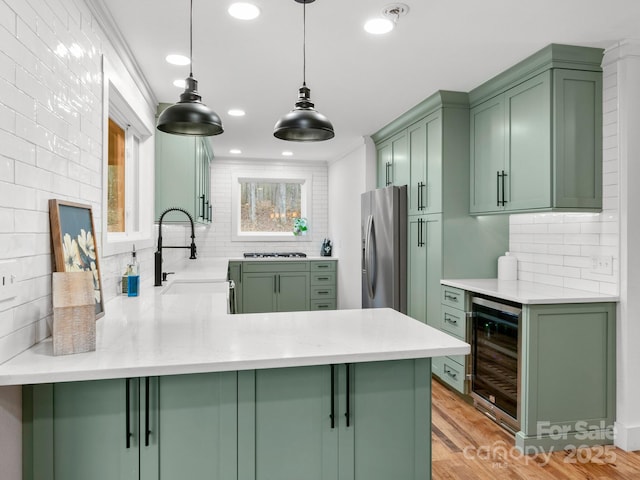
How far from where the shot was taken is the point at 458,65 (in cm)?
304

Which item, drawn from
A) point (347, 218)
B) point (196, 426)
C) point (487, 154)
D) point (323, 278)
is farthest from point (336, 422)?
point (323, 278)

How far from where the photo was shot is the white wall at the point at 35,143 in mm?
1362

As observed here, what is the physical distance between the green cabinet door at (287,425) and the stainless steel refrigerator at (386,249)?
2.87 m

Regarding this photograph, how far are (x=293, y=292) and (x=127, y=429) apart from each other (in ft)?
15.8

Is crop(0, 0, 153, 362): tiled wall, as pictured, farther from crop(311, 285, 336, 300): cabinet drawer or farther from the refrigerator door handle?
crop(311, 285, 336, 300): cabinet drawer

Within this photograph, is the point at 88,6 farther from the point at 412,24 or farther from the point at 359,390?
the point at 359,390

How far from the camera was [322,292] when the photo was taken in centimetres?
636

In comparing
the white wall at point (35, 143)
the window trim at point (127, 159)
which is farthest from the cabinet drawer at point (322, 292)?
the white wall at point (35, 143)

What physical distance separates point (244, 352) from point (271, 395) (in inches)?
7.3

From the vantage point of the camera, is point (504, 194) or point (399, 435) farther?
point (504, 194)

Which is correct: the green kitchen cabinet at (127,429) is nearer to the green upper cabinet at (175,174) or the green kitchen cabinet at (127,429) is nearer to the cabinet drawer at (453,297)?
the cabinet drawer at (453,297)

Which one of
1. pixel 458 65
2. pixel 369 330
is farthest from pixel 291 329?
pixel 458 65

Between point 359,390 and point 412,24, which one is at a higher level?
point 412,24

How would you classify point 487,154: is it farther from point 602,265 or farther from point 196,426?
point 196,426
